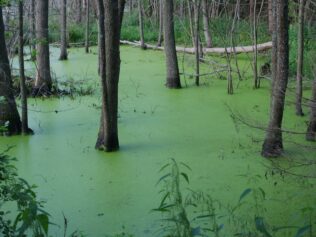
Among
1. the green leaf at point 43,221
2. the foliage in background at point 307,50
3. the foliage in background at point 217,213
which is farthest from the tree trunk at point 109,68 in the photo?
the foliage in background at point 307,50

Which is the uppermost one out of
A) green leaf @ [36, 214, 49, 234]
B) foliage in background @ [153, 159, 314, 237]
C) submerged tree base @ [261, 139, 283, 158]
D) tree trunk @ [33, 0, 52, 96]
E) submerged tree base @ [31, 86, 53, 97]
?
tree trunk @ [33, 0, 52, 96]

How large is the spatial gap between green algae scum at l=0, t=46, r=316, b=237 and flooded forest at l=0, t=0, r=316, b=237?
0.01 metres

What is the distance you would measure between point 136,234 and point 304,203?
1.13 m

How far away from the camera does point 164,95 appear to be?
277 inches

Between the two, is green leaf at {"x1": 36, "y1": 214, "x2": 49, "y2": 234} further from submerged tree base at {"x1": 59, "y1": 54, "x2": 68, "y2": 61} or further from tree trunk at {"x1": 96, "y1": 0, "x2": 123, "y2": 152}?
submerged tree base at {"x1": 59, "y1": 54, "x2": 68, "y2": 61}

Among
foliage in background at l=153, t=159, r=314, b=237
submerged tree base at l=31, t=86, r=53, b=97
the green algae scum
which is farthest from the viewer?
submerged tree base at l=31, t=86, r=53, b=97

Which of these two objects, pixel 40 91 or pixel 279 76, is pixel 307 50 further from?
pixel 40 91

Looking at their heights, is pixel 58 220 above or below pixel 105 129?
below

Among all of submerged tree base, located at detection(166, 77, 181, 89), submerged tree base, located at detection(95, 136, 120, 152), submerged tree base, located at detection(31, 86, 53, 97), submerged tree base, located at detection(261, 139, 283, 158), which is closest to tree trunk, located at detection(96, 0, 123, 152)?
submerged tree base, located at detection(95, 136, 120, 152)

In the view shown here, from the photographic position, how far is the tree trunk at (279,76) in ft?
13.4

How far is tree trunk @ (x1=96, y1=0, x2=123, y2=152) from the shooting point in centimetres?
443

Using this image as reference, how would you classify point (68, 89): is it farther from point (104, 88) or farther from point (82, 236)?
point (82, 236)

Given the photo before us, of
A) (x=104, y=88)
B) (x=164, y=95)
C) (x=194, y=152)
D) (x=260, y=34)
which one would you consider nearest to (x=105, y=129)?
(x=104, y=88)

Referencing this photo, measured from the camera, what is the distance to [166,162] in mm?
4367
